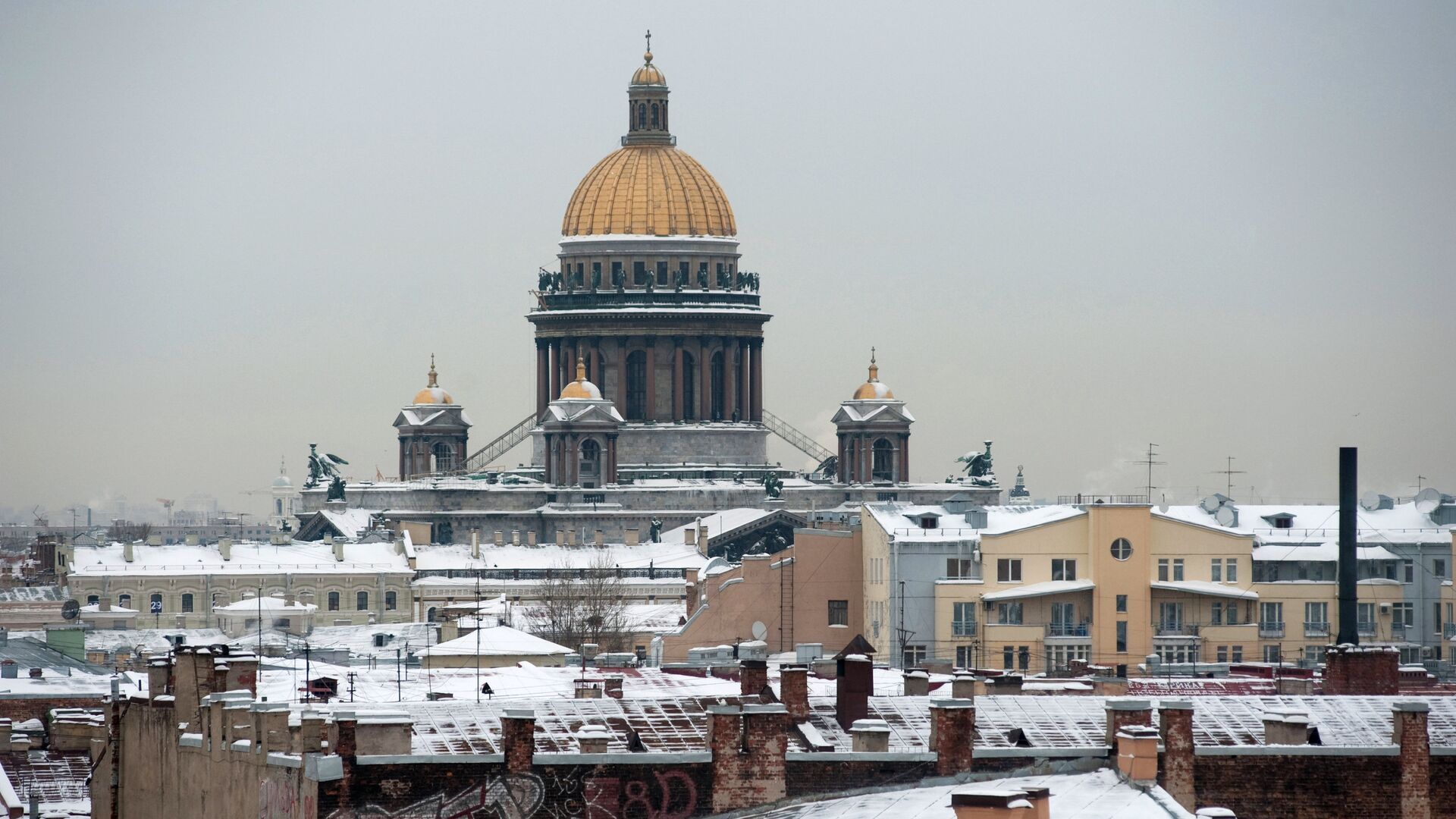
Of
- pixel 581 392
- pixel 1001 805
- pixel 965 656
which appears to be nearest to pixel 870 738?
pixel 1001 805

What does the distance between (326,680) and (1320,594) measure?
43813 millimetres

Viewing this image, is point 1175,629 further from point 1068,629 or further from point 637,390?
point 637,390

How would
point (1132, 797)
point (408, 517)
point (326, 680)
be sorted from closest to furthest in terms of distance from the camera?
1. point (1132, 797)
2. point (326, 680)
3. point (408, 517)

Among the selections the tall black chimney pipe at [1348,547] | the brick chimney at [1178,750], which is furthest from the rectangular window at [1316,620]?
the brick chimney at [1178,750]

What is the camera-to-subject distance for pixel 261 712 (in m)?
50.8

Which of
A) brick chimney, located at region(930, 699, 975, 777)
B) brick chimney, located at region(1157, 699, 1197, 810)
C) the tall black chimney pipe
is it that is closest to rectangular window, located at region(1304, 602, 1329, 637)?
the tall black chimney pipe

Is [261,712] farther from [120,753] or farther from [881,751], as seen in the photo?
[120,753]

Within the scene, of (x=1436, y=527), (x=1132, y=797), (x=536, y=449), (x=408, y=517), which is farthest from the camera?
(x=536, y=449)

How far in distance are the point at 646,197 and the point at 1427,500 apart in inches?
2851

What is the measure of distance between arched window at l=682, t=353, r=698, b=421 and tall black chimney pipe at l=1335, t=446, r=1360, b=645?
95.1 metres

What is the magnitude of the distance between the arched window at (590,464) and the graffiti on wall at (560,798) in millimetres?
126574

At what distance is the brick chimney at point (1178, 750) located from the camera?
158ft

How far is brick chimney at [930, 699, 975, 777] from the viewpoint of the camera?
161 feet

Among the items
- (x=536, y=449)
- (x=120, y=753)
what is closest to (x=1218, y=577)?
(x=120, y=753)
